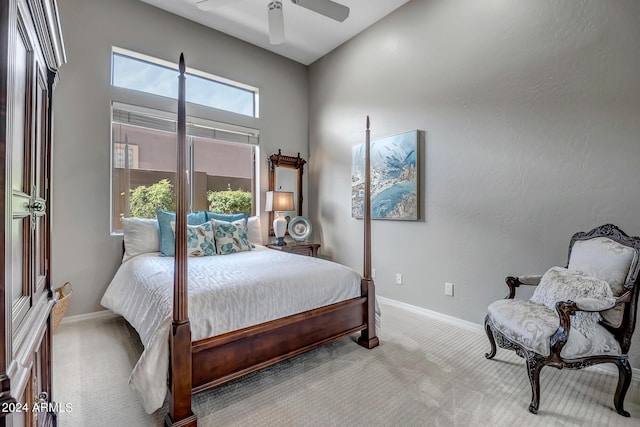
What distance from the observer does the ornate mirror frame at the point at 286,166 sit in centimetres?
453

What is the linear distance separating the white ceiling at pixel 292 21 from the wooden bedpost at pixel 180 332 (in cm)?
254

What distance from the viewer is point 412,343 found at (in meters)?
2.62

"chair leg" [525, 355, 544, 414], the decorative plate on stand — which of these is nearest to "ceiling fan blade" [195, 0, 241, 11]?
the decorative plate on stand

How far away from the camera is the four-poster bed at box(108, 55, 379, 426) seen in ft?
5.21

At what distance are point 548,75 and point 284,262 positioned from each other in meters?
2.66

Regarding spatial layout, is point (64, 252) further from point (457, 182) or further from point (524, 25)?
point (524, 25)

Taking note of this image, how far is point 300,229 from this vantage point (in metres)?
4.52

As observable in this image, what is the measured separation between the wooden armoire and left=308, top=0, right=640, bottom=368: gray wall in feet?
10.1

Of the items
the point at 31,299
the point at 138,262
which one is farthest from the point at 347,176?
the point at 31,299

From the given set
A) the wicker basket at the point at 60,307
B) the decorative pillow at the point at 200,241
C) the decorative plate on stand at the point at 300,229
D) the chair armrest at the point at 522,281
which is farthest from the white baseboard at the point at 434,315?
the wicker basket at the point at 60,307

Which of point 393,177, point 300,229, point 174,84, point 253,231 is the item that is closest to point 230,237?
point 253,231

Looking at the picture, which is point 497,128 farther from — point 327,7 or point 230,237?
point 230,237

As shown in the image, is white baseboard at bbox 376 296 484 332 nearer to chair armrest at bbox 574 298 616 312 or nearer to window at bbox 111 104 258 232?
chair armrest at bbox 574 298 616 312

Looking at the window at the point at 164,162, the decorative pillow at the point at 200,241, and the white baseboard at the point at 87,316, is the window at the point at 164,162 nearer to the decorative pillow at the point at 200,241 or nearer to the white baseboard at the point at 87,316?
the decorative pillow at the point at 200,241
